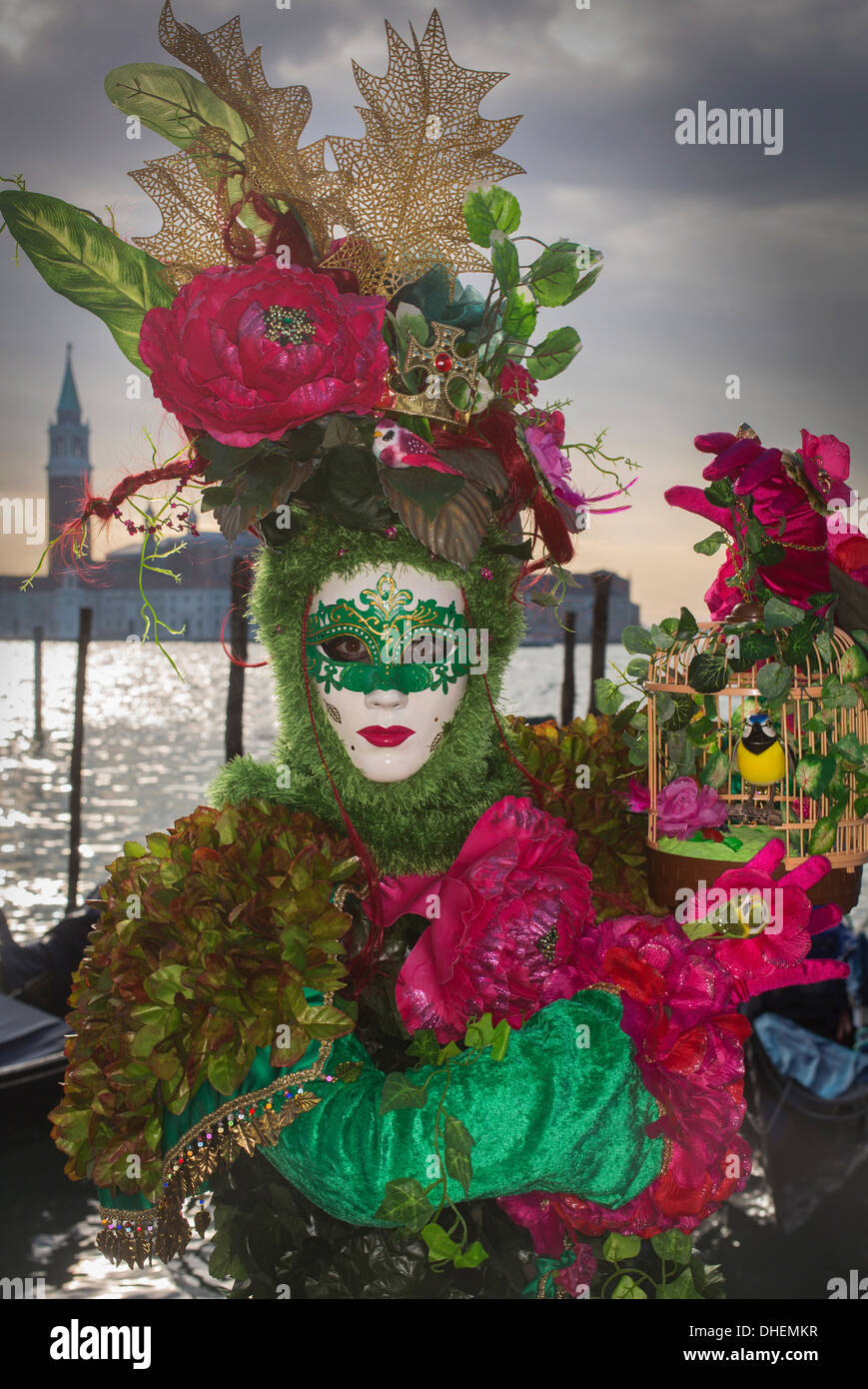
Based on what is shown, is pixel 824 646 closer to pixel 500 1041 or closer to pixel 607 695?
pixel 607 695

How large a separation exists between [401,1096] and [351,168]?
148 cm

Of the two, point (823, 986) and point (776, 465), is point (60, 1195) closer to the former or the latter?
point (823, 986)

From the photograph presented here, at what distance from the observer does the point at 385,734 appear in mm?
1642

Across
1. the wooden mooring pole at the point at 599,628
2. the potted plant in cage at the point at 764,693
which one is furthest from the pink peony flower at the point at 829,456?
the wooden mooring pole at the point at 599,628

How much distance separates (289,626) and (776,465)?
91 cm

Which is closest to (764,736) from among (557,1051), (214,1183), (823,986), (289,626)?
(557,1051)

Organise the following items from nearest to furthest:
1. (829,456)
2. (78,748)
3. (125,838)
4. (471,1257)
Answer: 1. (471,1257)
2. (829,456)
3. (78,748)
4. (125,838)

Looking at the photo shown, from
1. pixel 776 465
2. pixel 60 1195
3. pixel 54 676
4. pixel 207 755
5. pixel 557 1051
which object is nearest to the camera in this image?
pixel 557 1051

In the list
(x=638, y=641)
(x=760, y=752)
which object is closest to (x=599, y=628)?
(x=638, y=641)

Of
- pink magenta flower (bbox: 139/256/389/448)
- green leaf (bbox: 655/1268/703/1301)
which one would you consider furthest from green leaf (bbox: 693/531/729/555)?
green leaf (bbox: 655/1268/703/1301)

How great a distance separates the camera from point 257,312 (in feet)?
4.79

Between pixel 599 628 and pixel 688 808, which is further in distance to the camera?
pixel 599 628

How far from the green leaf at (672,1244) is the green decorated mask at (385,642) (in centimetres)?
98

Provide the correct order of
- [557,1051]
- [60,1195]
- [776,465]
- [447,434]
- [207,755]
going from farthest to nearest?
1. [207,755]
2. [60,1195]
3. [776,465]
4. [447,434]
5. [557,1051]
